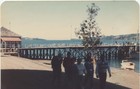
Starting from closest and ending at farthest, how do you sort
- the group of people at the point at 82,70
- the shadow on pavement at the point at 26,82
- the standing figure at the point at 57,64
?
the group of people at the point at 82,70, the shadow on pavement at the point at 26,82, the standing figure at the point at 57,64

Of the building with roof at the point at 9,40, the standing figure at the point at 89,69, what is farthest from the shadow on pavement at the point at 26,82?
the building with roof at the point at 9,40

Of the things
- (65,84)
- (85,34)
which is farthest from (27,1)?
(85,34)

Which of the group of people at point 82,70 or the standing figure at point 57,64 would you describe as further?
the standing figure at point 57,64

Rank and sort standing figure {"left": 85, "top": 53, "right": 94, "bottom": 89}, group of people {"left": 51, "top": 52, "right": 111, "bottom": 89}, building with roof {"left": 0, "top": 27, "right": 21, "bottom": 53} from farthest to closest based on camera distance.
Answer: building with roof {"left": 0, "top": 27, "right": 21, "bottom": 53}, standing figure {"left": 85, "top": 53, "right": 94, "bottom": 89}, group of people {"left": 51, "top": 52, "right": 111, "bottom": 89}

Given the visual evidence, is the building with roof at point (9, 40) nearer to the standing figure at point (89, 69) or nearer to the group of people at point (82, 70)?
the group of people at point (82, 70)

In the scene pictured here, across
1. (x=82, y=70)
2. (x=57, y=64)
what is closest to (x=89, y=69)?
(x=82, y=70)

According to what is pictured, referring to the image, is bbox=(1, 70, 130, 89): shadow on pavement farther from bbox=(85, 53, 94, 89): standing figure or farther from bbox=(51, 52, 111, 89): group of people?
bbox=(85, 53, 94, 89): standing figure

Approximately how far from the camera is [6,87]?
13727 millimetres

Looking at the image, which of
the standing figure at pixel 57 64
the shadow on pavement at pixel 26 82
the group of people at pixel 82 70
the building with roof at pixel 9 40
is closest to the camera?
the group of people at pixel 82 70

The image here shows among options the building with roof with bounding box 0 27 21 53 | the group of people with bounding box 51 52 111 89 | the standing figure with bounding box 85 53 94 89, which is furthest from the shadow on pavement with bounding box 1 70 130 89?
the building with roof with bounding box 0 27 21 53

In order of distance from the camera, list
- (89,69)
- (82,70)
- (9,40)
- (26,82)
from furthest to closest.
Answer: (9,40), (26,82), (89,69), (82,70)

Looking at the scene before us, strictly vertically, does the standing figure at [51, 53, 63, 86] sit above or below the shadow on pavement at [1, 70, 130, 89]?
above

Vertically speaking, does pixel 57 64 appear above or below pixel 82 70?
above

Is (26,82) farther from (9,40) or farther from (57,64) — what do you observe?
(9,40)
